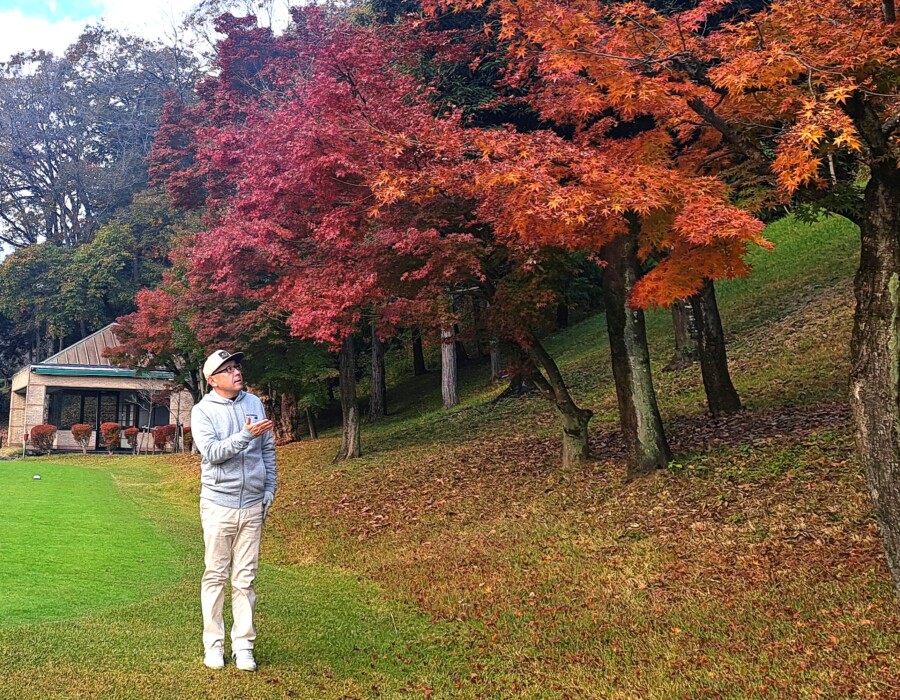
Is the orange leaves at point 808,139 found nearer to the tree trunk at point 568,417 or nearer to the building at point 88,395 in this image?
the tree trunk at point 568,417

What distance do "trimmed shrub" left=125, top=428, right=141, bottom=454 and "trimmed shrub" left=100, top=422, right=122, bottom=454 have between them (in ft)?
1.13

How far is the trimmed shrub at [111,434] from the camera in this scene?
31812mm

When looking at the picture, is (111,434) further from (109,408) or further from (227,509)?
(227,509)

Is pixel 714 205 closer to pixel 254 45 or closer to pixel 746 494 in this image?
pixel 746 494

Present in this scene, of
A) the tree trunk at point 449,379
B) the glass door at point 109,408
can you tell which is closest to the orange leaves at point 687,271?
the tree trunk at point 449,379

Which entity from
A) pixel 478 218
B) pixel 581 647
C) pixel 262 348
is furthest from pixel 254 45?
pixel 581 647

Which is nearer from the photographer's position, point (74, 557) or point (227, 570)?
point (227, 570)

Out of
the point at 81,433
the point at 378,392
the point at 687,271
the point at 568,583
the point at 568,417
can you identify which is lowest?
the point at 81,433

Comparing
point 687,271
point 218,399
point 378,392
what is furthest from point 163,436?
point 218,399

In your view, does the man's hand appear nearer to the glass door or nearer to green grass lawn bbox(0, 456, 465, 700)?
green grass lawn bbox(0, 456, 465, 700)

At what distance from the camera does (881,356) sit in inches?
216

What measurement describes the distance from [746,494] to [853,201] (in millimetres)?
3294

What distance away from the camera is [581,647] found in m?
5.57

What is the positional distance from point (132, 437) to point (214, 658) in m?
30.0
